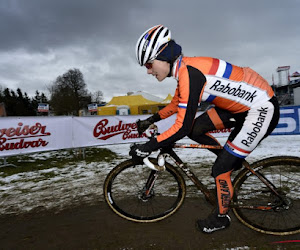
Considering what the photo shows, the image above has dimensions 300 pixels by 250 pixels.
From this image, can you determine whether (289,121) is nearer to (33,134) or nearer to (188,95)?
(188,95)

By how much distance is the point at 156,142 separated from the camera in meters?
2.14

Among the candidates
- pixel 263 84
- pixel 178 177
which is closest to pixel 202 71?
pixel 263 84

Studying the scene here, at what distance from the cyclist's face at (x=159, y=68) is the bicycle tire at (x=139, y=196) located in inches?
41.0

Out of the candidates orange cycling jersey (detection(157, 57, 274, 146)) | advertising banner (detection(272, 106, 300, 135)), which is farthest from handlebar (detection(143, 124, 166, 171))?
advertising banner (detection(272, 106, 300, 135))

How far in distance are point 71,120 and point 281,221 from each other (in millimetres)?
6751

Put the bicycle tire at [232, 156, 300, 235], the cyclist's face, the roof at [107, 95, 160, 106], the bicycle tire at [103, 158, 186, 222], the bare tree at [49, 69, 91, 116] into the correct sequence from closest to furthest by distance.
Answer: the cyclist's face < the bicycle tire at [232, 156, 300, 235] < the bicycle tire at [103, 158, 186, 222] < the roof at [107, 95, 160, 106] < the bare tree at [49, 69, 91, 116]

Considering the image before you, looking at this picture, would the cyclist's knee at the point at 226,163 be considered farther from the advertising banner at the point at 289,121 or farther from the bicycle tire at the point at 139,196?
the advertising banner at the point at 289,121

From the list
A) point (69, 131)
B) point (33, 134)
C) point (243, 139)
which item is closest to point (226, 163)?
point (243, 139)

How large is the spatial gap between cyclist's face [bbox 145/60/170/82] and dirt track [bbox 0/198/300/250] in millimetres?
1881

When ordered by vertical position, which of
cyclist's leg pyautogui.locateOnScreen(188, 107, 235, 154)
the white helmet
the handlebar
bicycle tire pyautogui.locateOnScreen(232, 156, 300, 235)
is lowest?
bicycle tire pyautogui.locateOnScreen(232, 156, 300, 235)

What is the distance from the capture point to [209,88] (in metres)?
2.09

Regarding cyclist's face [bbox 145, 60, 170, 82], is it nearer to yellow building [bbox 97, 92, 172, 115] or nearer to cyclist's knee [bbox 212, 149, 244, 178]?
cyclist's knee [bbox 212, 149, 244, 178]

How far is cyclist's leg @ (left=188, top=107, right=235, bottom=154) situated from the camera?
8.43 feet

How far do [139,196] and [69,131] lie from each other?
536 cm
